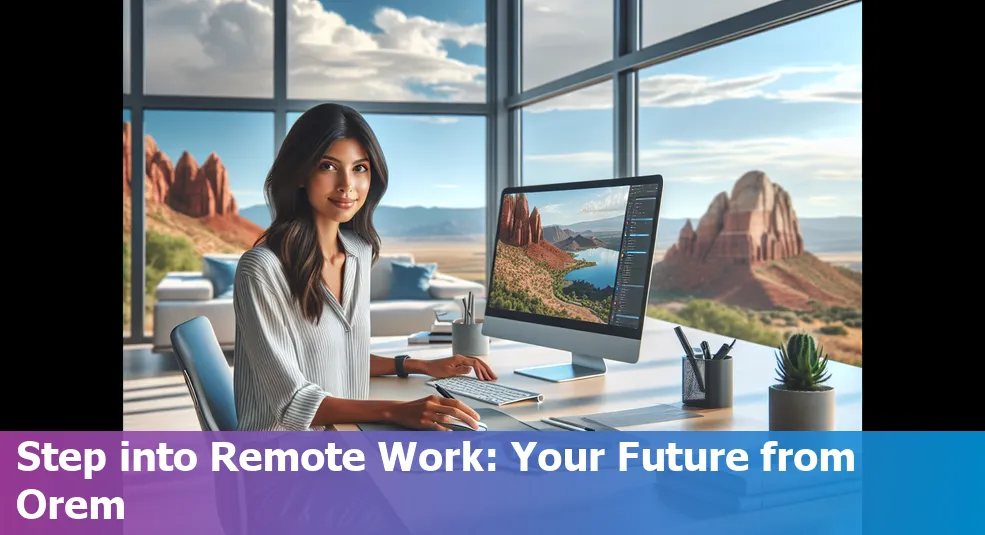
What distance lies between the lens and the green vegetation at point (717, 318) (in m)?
Answer: 5.87

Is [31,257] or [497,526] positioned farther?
[497,526]

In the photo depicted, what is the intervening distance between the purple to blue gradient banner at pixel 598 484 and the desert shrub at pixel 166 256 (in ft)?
19.0

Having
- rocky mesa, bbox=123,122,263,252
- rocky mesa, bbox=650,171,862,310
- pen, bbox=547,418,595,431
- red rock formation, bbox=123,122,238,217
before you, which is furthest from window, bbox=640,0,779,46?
red rock formation, bbox=123,122,238,217

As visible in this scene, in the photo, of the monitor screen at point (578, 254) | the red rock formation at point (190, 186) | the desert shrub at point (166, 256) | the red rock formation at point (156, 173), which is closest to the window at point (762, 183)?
the monitor screen at point (578, 254)

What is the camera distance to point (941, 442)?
4.46ft

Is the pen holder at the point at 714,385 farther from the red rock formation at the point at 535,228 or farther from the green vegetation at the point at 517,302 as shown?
the red rock formation at the point at 535,228

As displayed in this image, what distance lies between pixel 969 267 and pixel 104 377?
1357 mm

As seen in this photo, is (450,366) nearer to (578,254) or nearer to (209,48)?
(578,254)

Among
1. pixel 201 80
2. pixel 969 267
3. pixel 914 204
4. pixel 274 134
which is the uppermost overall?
pixel 201 80

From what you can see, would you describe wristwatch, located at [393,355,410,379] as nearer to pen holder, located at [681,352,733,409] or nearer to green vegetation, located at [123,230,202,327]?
pen holder, located at [681,352,733,409]

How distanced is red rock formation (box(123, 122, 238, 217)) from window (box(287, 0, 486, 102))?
3.11 ft

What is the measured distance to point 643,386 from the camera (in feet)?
6.10

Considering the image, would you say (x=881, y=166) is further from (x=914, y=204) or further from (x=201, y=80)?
(x=201, y=80)

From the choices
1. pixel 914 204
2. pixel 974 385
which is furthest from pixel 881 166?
pixel 974 385
